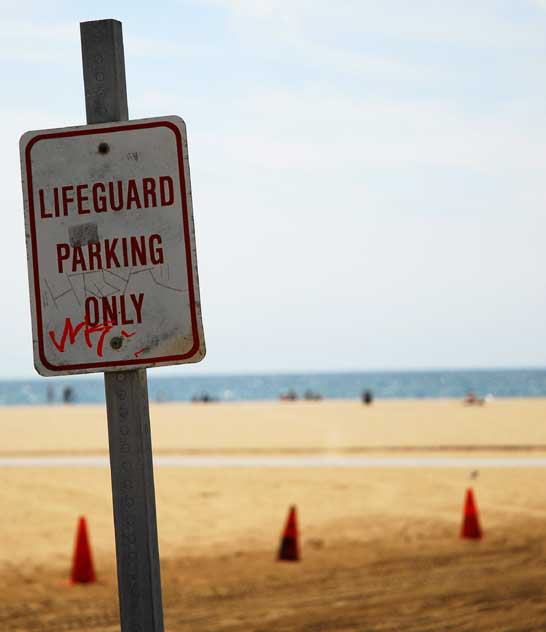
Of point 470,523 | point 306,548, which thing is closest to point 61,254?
point 306,548

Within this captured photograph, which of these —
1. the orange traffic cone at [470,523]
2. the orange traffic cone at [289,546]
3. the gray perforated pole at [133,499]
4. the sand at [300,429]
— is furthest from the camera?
the sand at [300,429]

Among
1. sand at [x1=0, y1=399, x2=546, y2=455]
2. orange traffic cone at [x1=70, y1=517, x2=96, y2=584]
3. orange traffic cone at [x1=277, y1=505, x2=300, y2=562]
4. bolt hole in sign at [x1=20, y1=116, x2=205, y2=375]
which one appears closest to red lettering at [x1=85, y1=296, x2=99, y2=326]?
bolt hole in sign at [x1=20, y1=116, x2=205, y2=375]

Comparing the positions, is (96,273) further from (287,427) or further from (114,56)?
(287,427)

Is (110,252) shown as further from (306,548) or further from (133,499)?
(306,548)

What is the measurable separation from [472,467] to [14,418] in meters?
34.1

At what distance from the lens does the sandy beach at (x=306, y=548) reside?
10.1 metres

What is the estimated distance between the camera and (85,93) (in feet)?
10.0

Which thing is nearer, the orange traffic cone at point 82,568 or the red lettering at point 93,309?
the red lettering at point 93,309

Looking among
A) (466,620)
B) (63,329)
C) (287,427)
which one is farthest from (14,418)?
(63,329)

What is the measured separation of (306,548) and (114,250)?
11501 millimetres

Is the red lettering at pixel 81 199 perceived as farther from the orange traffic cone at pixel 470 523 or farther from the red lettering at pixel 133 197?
the orange traffic cone at pixel 470 523

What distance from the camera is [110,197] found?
3008 millimetres

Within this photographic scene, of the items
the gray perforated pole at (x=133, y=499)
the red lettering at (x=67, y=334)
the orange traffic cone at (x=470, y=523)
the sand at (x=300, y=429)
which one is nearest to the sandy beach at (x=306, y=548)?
the orange traffic cone at (x=470, y=523)

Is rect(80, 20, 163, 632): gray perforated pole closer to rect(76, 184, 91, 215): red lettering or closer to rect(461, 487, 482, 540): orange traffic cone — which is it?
rect(76, 184, 91, 215): red lettering
